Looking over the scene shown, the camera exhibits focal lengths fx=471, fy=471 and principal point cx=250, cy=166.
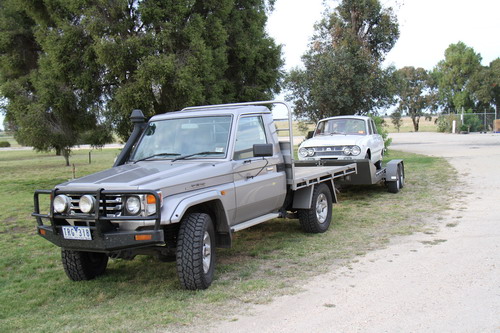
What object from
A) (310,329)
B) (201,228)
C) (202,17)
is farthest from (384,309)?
(202,17)

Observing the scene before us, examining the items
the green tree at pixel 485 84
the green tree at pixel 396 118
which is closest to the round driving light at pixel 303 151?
the green tree at pixel 396 118

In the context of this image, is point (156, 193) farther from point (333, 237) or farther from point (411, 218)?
point (411, 218)

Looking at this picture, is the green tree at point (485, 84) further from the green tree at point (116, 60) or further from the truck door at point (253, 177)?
the truck door at point (253, 177)

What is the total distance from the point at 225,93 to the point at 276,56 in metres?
2.53

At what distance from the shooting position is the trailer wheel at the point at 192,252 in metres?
5.11

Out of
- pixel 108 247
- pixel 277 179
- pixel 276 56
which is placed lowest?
pixel 108 247

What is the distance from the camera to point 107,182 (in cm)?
514

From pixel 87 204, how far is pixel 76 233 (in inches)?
13.9

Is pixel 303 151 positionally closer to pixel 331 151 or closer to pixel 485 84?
pixel 331 151

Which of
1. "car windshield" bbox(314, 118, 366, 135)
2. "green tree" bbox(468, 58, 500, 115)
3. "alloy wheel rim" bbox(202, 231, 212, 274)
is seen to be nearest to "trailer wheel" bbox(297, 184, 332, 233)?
"alloy wheel rim" bbox(202, 231, 212, 274)

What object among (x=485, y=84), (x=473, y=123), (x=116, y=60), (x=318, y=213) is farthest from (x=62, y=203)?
(x=485, y=84)

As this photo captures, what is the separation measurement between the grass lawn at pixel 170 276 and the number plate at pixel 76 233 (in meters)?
0.76

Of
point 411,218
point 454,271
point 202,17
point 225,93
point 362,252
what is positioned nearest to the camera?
point 454,271

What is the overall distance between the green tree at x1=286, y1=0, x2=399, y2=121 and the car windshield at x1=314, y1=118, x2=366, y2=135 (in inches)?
527
